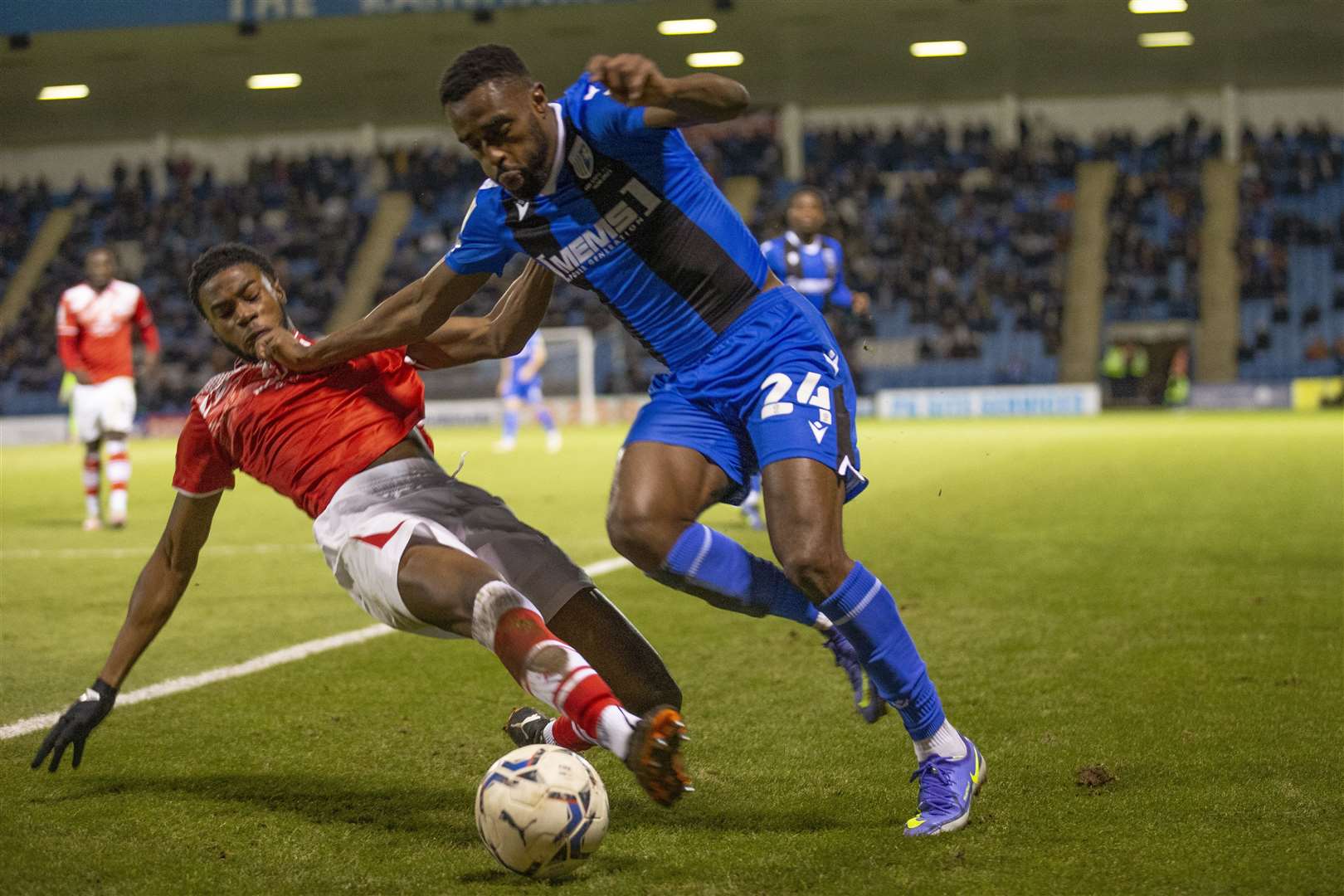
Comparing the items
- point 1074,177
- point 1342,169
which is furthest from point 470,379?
point 1342,169

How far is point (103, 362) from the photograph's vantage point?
1301 centimetres

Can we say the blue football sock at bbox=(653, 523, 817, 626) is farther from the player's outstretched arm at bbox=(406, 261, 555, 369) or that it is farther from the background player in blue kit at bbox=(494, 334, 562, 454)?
the background player in blue kit at bbox=(494, 334, 562, 454)

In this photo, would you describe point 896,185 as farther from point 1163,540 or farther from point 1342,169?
point 1163,540

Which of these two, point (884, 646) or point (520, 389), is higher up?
point (520, 389)

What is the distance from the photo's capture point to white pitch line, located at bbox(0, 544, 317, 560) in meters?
10.8

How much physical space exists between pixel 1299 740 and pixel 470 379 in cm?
2757

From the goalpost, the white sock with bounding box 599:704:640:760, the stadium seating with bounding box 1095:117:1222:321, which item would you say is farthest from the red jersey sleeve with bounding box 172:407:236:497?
the stadium seating with bounding box 1095:117:1222:321

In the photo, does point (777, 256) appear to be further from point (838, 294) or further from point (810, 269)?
point (838, 294)

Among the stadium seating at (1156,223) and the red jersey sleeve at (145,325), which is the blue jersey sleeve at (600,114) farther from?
the stadium seating at (1156,223)

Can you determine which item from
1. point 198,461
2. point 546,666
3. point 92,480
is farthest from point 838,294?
point 546,666

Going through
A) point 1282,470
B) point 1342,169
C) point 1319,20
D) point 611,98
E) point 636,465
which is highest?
point 1319,20

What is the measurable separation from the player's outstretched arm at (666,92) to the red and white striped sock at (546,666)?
125cm

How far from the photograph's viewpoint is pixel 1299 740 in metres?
4.94

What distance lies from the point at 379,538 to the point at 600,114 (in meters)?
1.27
